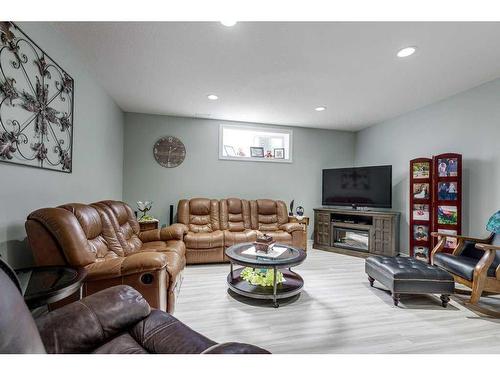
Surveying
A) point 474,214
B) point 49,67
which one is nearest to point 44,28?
point 49,67

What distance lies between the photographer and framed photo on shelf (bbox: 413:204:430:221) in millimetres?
3471

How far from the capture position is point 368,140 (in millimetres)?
4953

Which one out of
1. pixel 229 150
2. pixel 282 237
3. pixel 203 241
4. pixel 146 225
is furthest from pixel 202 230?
pixel 229 150

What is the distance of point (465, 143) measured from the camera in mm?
3156

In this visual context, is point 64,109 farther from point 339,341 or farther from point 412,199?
point 412,199

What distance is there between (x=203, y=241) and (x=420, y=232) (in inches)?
131

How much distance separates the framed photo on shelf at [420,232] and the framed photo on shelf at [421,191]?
45 cm

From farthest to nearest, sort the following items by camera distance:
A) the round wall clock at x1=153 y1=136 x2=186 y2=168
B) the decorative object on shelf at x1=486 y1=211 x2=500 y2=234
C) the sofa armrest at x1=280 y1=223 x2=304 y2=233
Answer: the round wall clock at x1=153 y1=136 x2=186 y2=168, the sofa armrest at x1=280 y1=223 x2=304 y2=233, the decorative object on shelf at x1=486 y1=211 x2=500 y2=234

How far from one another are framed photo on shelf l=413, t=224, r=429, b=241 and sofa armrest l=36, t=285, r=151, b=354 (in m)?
3.90

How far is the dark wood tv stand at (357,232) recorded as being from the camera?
386 centimetres

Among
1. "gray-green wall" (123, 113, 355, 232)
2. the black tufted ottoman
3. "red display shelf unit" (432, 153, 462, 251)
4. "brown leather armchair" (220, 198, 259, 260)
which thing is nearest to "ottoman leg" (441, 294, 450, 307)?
the black tufted ottoman

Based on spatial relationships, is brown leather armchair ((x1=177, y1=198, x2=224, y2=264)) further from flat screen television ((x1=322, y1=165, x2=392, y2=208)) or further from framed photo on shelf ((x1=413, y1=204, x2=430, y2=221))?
framed photo on shelf ((x1=413, y1=204, x2=430, y2=221))

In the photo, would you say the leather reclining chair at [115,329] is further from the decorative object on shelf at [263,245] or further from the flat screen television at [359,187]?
the flat screen television at [359,187]

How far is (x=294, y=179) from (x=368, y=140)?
1.79m
